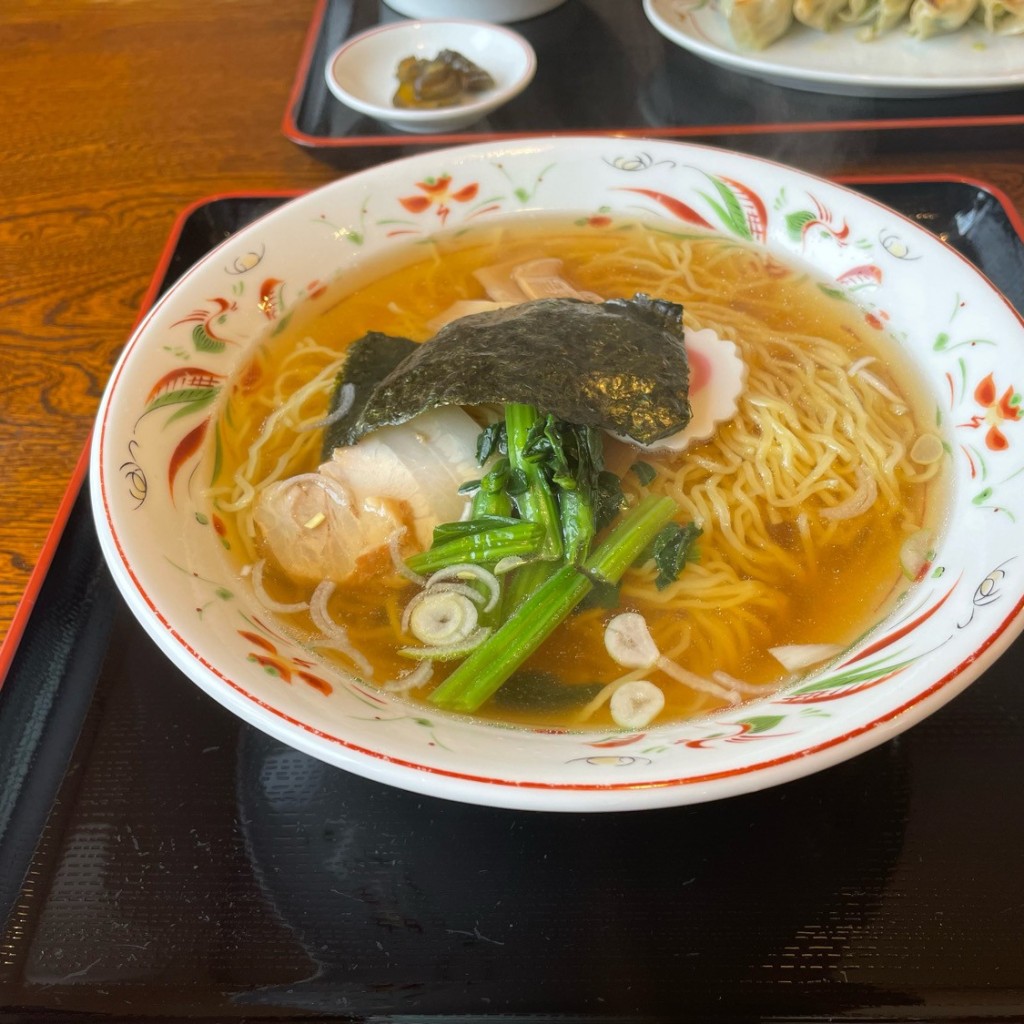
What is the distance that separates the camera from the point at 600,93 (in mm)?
2871

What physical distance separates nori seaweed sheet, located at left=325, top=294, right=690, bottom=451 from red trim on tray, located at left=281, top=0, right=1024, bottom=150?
0.88m

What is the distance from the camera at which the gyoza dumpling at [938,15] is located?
2725 millimetres

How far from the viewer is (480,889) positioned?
46.5 inches

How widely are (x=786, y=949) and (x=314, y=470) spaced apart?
1254 millimetres

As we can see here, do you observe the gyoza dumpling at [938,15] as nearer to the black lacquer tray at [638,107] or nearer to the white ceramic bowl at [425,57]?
the black lacquer tray at [638,107]

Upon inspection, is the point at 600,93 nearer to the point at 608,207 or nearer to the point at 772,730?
the point at 608,207

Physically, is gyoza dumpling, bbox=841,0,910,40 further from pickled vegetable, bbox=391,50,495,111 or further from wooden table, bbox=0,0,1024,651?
pickled vegetable, bbox=391,50,495,111

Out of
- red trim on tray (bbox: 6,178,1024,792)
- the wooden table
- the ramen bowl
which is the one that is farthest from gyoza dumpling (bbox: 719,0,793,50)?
red trim on tray (bbox: 6,178,1024,792)

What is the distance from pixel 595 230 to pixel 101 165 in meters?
1.92

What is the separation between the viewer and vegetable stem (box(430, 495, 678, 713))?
1.30 metres

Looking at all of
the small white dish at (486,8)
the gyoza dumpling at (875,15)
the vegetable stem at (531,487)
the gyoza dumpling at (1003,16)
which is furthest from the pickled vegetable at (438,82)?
the gyoza dumpling at (1003,16)

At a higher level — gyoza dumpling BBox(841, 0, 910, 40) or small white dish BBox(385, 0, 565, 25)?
gyoza dumpling BBox(841, 0, 910, 40)

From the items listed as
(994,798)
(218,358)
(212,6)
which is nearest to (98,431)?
(218,358)

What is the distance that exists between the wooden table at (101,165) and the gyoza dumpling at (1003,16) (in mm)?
711
